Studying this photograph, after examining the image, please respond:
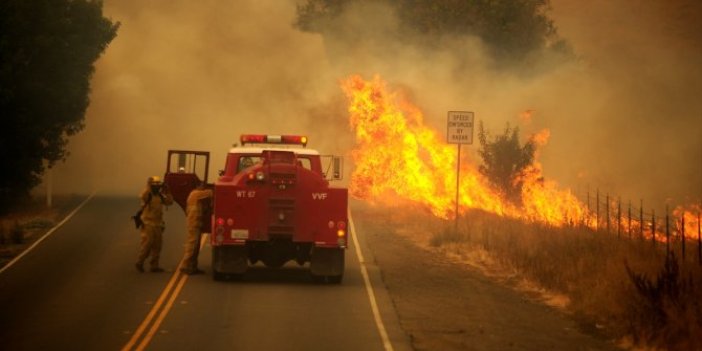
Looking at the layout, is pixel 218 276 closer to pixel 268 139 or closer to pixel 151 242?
pixel 151 242

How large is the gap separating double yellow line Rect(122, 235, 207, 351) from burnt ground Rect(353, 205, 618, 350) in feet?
12.9

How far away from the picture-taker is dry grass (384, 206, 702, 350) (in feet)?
50.0

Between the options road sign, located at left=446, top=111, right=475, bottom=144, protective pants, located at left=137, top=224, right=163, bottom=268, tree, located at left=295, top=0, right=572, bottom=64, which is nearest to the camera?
protective pants, located at left=137, top=224, right=163, bottom=268

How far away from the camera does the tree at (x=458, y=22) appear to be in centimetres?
5778

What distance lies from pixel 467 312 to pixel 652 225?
6.62 metres

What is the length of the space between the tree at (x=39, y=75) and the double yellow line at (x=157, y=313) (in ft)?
45.1

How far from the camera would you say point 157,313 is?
17.1m

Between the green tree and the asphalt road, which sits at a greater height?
the green tree

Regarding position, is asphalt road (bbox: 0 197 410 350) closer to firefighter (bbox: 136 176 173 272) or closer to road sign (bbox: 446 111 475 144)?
firefighter (bbox: 136 176 173 272)

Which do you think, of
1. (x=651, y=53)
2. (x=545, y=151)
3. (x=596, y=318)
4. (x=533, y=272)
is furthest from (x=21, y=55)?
(x=651, y=53)

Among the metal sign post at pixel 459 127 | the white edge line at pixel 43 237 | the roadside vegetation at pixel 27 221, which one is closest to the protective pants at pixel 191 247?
the white edge line at pixel 43 237

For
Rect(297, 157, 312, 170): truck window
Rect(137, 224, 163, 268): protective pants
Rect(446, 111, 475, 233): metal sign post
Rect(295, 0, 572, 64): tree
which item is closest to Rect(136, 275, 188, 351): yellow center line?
Rect(137, 224, 163, 268): protective pants

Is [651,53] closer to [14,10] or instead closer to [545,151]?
[545,151]

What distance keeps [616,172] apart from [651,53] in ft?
99.6
